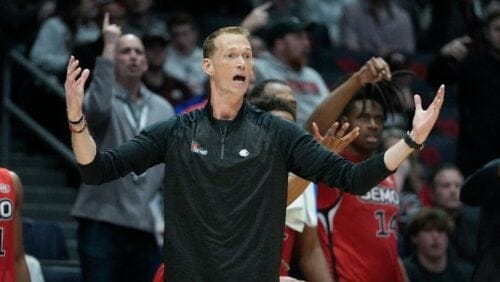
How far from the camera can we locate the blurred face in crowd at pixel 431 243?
8211mm

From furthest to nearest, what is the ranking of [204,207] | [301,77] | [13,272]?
1. [301,77]
2. [13,272]
3. [204,207]

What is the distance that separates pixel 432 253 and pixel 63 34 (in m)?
3.57

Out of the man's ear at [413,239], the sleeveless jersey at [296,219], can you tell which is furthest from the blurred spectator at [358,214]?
the man's ear at [413,239]

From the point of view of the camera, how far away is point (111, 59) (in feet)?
25.2

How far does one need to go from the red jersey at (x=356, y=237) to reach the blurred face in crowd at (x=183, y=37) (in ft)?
14.1

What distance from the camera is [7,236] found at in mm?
6406

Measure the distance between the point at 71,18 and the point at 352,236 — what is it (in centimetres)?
410

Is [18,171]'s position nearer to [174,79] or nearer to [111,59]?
[174,79]

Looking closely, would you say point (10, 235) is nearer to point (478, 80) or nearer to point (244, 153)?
point (244, 153)

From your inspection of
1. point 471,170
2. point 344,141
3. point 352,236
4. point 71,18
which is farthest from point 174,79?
point 344,141

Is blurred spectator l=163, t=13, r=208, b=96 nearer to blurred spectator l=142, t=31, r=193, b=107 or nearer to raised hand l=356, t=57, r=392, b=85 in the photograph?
blurred spectator l=142, t=31, r=193, b=107

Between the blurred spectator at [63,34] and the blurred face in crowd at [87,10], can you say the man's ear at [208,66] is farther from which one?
the blurred face in crowd at [87,10]

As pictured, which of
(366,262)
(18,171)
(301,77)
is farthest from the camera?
(18,171)

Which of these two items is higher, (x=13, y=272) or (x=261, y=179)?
(x=261, y=179)
